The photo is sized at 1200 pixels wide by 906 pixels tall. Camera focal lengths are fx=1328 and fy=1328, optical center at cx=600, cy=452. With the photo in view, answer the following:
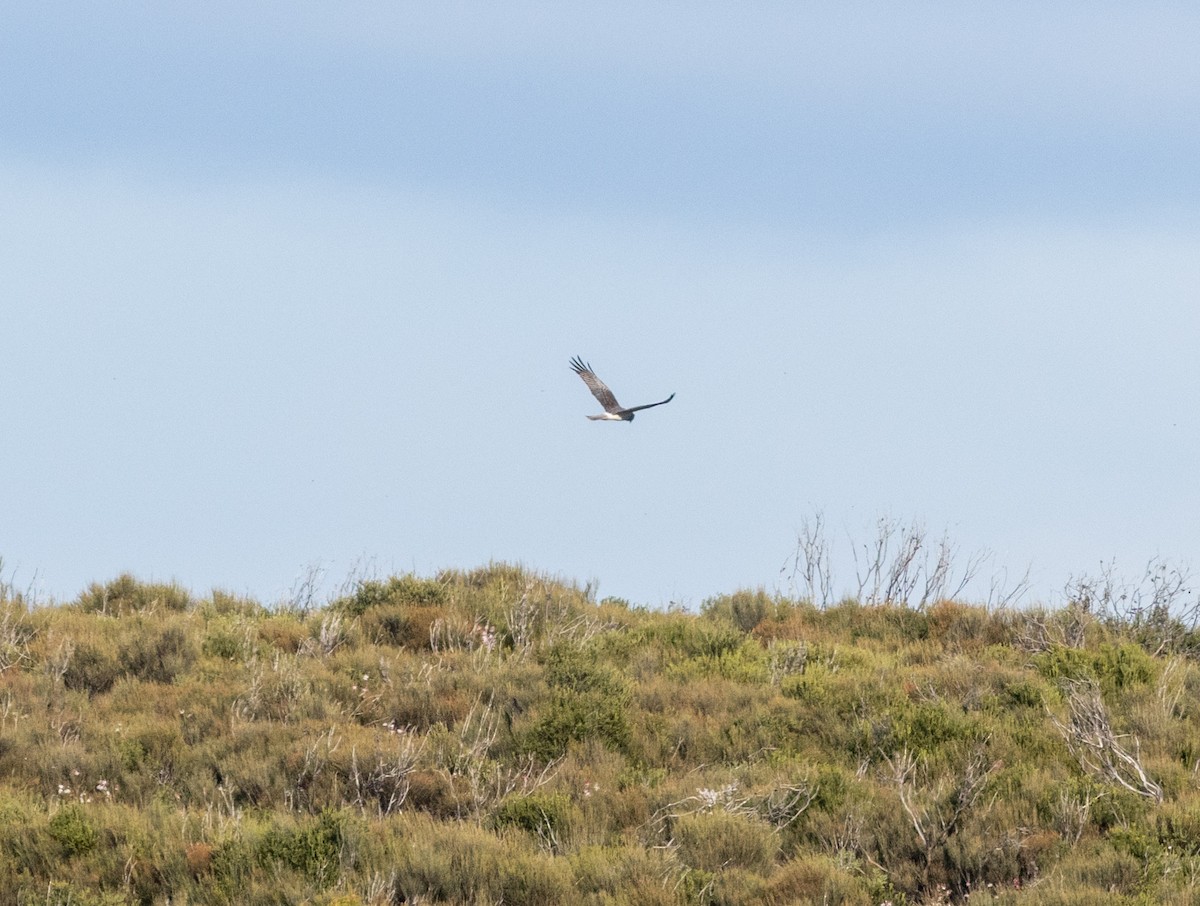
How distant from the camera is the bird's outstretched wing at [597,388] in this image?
45.2 ft

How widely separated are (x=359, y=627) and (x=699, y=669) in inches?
134

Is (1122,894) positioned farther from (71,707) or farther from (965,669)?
(71,707)

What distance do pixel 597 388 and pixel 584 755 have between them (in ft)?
16.0

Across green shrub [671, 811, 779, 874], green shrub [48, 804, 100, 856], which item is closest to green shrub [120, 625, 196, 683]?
green shrub [48, 804, 100, 856]

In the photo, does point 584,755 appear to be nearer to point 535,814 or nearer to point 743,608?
point 535,814

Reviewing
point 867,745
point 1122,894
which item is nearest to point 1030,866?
point 1122,894

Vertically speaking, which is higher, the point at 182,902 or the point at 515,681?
the point at 515,681

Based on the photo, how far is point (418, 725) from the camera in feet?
35.4

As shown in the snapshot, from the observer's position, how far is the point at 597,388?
13930 mm

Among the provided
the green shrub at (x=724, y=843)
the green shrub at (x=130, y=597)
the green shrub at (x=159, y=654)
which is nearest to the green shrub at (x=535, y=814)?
the green shrub at (x=724, y=843)

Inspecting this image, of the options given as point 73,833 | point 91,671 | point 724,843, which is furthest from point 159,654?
point 724,843

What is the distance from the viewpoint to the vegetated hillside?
8.20 metres

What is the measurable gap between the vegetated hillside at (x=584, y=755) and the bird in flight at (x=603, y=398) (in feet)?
6.51

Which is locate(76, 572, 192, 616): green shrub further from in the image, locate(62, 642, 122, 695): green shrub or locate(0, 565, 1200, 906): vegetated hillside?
locate(62, 642, 122, 695): green shrub
